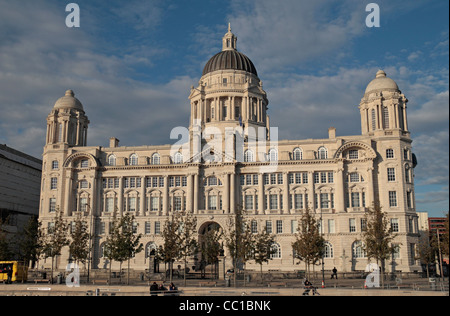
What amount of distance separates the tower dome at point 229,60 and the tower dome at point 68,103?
98.0ft

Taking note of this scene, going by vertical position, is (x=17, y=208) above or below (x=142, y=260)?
→ above

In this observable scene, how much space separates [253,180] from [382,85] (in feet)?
93.6

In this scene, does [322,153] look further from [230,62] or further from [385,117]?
[230,62]

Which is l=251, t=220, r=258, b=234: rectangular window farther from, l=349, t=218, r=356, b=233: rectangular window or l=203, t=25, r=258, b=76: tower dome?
l=203, t=25, r=258, b=76: tower dome

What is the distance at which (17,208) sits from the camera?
108812 mm

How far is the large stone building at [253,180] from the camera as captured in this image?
81250mm

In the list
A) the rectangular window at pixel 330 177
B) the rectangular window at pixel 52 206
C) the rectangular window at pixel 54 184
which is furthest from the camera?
the rectangular window at pixel 54 184

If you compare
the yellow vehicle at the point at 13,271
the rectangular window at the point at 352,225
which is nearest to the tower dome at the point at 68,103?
the yellow vehicle at the point at 13,271

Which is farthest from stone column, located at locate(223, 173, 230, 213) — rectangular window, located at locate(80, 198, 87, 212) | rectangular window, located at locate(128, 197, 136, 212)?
rectangular window, located at locate(80, 198, 87, 212)

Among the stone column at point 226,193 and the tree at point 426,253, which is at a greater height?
the stone column at point 226,193

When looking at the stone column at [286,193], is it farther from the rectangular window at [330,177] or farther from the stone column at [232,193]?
the stone column at [232,193]

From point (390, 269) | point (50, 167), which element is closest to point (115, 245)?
point (50, 167)
